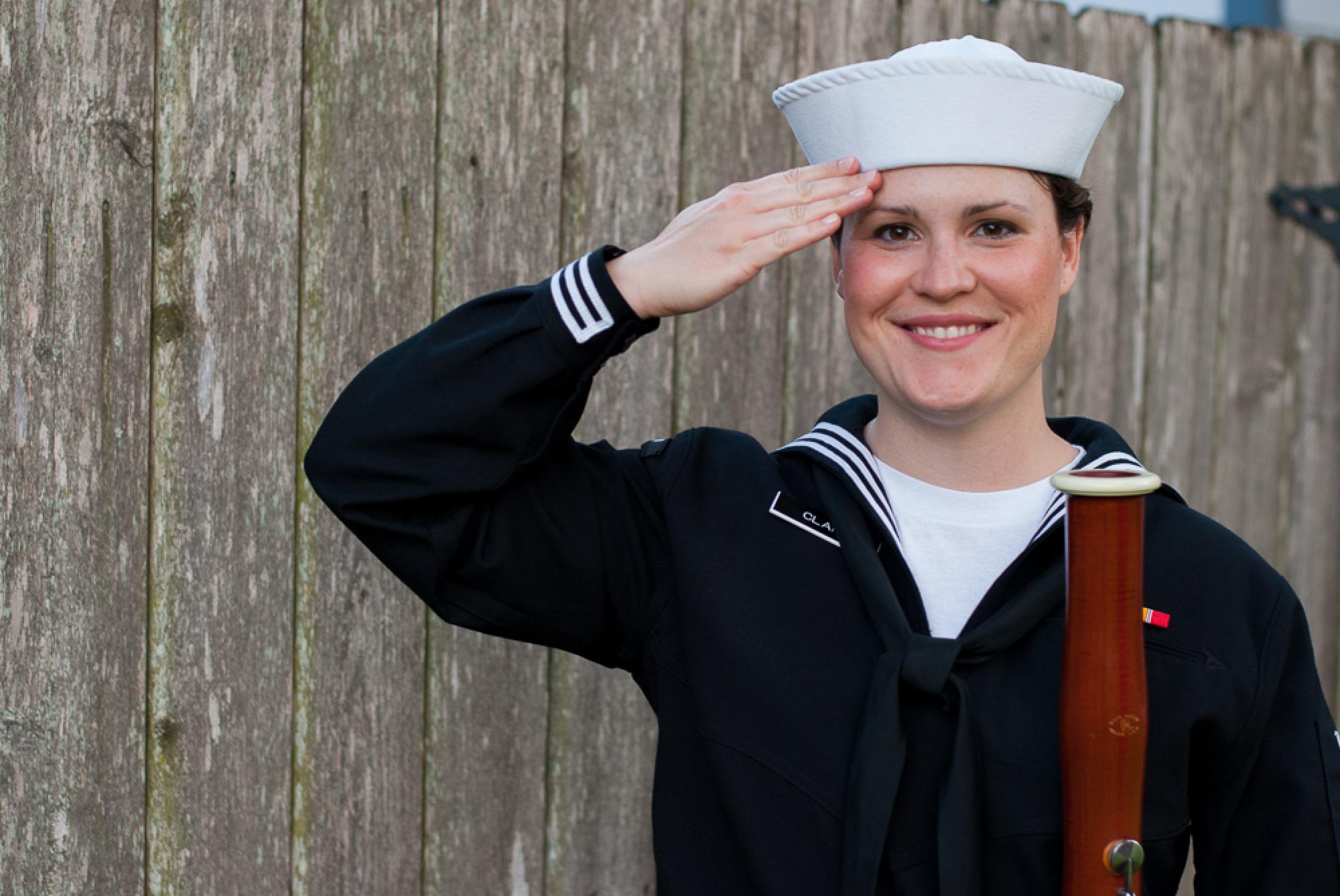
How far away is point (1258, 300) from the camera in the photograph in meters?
4.21

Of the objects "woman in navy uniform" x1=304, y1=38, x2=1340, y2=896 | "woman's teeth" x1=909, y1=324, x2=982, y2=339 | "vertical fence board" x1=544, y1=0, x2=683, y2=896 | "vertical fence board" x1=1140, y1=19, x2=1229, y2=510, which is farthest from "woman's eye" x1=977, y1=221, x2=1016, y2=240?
"vertical fence board" x1=1140, y1=19, x2=1229, y2=510

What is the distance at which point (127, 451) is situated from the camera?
2477mm

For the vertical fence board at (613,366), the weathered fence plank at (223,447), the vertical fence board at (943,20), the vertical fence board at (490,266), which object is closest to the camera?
the weathered fence plank at (223,447)

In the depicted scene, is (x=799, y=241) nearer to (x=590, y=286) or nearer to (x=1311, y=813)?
(x=590, y=286)

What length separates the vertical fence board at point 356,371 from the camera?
2.67 m

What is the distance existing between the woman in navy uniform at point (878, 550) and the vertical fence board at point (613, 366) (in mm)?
899

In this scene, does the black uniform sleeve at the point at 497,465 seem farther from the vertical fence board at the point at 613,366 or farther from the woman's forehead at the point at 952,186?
the vertical fence board at the point at 613,366

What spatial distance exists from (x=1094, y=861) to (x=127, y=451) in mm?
1702

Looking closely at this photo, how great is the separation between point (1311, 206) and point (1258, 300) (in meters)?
0.32

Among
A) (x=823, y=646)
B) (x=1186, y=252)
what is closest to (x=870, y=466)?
(x=823, y=646)

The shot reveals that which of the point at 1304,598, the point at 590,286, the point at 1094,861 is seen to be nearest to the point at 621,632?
the point at 590,286

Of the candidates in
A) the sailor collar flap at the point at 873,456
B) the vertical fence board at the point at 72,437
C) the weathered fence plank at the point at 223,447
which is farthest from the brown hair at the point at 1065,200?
the vertical fence board at the point at 72,437

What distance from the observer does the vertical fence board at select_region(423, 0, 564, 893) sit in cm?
282

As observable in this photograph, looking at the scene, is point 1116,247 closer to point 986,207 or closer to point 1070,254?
point 1070,254
